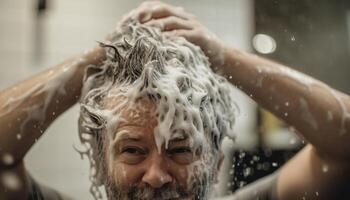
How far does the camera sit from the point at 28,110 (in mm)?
925

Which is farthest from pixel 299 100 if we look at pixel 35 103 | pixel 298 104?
pixel 35 103

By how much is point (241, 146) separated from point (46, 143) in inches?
16.5

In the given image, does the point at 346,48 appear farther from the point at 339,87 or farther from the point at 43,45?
the point at 43,45

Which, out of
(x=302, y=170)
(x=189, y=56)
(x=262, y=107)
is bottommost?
(x=302, y=170)

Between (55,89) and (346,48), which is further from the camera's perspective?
(346,48)

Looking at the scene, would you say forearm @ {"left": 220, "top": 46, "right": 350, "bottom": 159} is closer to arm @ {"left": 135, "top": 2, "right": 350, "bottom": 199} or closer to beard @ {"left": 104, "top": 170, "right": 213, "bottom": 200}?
arm @ {"left": 135, "top": 2, "right": 350, "bottom": 199}

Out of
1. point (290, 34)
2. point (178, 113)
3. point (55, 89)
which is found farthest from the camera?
point (290, 34)

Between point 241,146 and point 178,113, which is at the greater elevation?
point 178,113

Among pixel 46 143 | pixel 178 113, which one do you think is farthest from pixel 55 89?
pixel 178 113

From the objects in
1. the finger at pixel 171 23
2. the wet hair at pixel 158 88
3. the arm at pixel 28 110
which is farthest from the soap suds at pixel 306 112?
the arm at pixel 28 110

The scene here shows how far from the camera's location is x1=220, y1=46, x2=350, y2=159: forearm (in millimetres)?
924

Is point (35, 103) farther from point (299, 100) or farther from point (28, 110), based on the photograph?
point (299, 100)

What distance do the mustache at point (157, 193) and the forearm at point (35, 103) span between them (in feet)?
0.74

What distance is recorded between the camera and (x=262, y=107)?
38.7 inches
